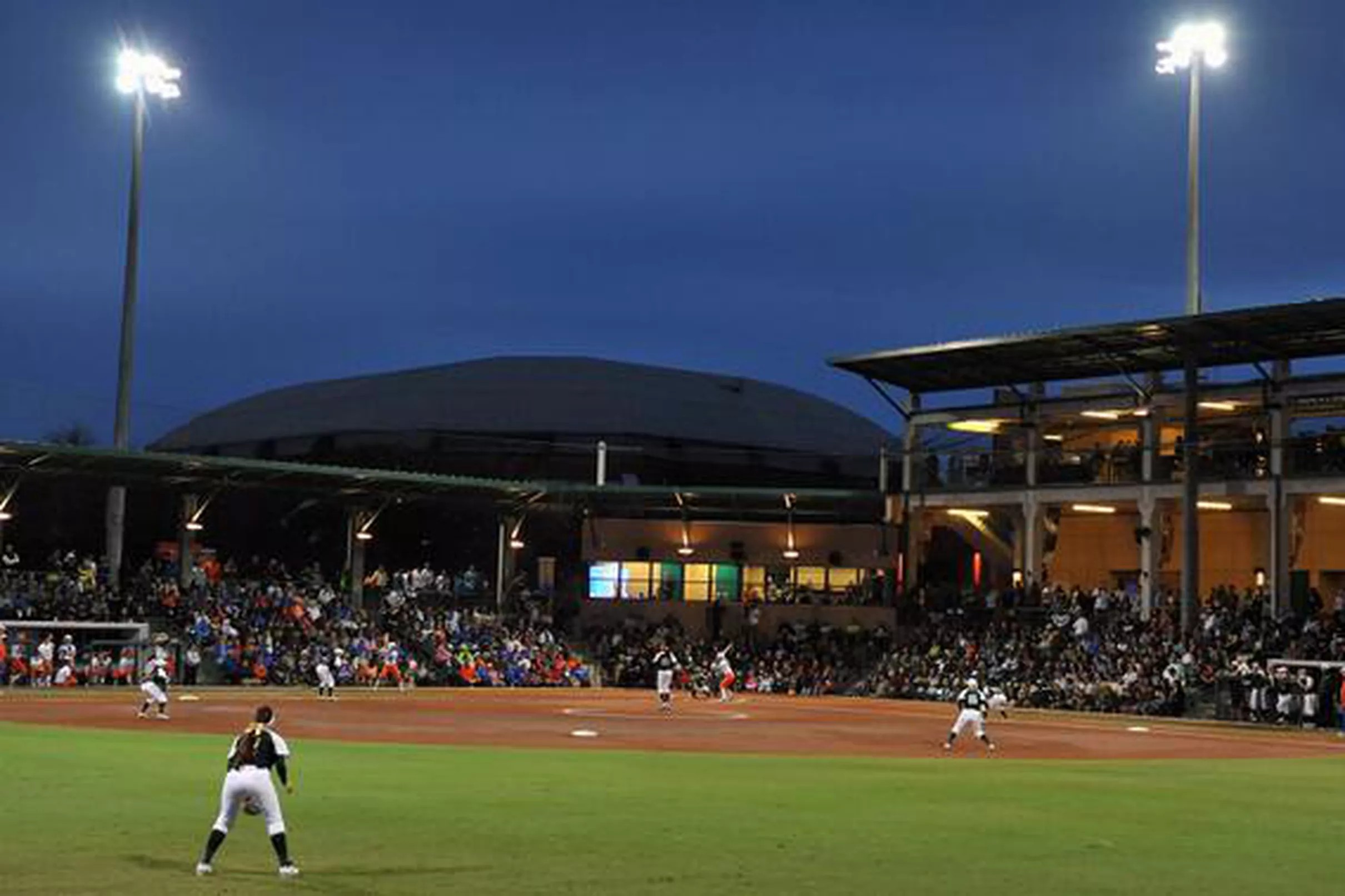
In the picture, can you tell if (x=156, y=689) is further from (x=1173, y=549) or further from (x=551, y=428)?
(x=551, y=428)

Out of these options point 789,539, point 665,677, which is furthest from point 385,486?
point 789,539

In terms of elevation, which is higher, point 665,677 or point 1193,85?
point 1193,85

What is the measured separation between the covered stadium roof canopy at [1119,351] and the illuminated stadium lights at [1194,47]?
7.80 metres

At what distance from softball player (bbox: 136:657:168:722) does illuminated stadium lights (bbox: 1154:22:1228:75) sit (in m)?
A: 33.0

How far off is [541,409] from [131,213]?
150 ft

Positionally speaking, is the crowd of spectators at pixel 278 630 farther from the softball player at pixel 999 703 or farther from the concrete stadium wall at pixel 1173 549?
the concrete stadium wall at pixel 1173 549

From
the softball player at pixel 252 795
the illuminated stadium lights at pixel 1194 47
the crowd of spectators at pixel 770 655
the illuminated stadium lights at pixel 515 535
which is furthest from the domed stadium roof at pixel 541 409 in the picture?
the softball player at pixel 252 795

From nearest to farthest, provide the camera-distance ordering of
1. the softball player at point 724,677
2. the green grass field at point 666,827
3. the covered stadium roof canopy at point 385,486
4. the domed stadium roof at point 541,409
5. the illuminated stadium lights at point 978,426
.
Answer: the green grass field at point 666,827, the covered stadium roof canopy at point 385,486, the softball player at point 724,677, the illuminated stadium lights at point 978,426, the domed stadium roof at point 541,409

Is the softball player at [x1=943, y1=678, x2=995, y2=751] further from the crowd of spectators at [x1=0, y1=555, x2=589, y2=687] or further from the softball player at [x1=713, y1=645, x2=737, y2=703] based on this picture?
the crowd of spectators at [x1=0, y1=555, x2=589, y2=687]

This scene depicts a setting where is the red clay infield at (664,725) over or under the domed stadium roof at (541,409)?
under

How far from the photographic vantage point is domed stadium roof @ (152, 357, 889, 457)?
98.4m

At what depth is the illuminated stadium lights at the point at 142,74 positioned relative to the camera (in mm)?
55438

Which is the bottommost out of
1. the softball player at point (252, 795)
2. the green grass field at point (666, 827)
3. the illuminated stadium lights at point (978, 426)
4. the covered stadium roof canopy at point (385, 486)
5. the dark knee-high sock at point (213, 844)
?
the green grass field at point (666, 827)

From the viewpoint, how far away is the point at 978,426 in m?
65.7
